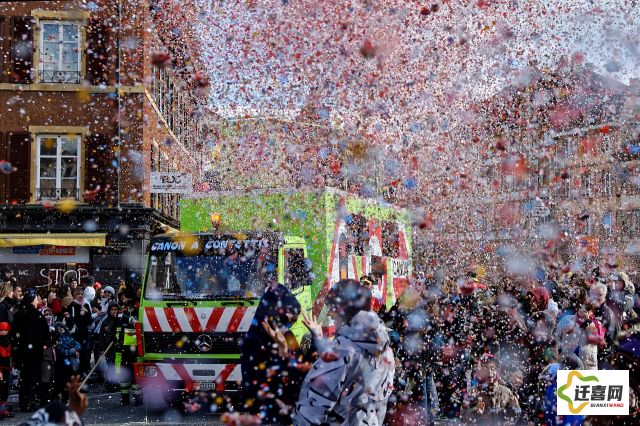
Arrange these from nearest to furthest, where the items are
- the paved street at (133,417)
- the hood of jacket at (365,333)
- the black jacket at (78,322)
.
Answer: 1. the hood of jacket at (365,333)
2. the paved street at (133,417)
3. the black jacket at (78,322)

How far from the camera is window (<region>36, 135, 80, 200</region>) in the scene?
77.3 ft

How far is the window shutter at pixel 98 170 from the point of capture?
77.6 ft

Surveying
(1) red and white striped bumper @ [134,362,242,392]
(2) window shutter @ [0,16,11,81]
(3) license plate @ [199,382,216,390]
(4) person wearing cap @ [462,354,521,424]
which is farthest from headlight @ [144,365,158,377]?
(2) window shutter @ [0,16,11,81]

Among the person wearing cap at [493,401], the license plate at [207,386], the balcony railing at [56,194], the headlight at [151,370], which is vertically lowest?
the license plate at [207,386]

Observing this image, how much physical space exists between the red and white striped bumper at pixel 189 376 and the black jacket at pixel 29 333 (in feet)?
6.30

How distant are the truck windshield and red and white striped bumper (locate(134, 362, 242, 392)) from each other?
2.98 feet

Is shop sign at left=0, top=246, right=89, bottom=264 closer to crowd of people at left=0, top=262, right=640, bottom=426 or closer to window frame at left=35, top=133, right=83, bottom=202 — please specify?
window frame at left=35, top=133, right=83, bottom=202

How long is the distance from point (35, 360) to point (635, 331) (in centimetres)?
848

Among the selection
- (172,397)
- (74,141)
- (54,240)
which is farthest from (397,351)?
(74,141)

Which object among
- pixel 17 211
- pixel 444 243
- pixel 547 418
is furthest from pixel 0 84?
pixel 444 243

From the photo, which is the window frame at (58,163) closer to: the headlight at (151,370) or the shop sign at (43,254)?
the shop sign at (43,254)

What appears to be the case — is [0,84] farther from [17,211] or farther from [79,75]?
[17,211]

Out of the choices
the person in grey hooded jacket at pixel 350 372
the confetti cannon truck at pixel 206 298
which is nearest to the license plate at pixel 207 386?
the confetti cannon truck at pixel 206 298

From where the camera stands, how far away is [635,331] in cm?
650
